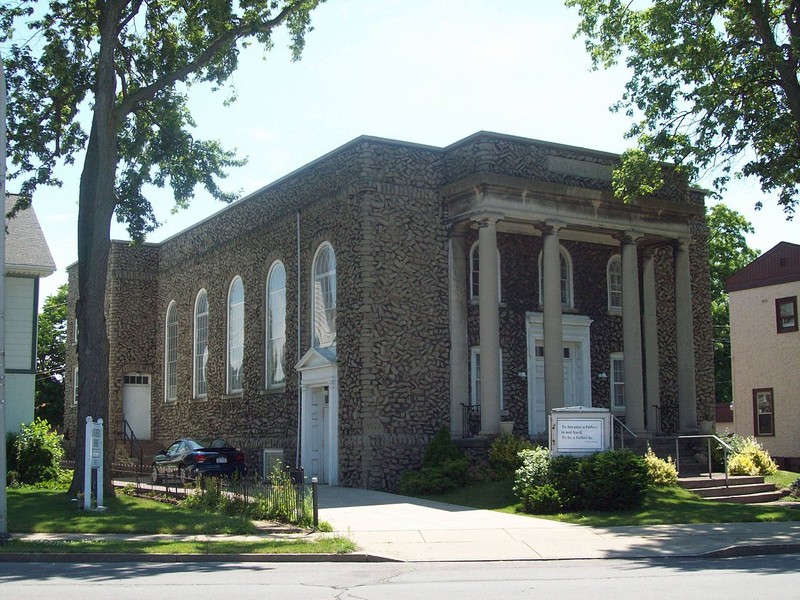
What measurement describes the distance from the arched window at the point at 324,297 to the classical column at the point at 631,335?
27.5 feet

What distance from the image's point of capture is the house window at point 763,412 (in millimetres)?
36375

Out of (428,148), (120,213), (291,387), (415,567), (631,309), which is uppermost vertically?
(428,148)

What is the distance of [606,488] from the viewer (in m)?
19.7

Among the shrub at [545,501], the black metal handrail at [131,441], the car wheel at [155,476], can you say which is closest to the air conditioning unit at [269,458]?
the car wheel at [155,476]

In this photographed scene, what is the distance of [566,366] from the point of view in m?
29.6

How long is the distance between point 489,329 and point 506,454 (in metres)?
3.40

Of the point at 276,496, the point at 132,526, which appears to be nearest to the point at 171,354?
the point at 276,496

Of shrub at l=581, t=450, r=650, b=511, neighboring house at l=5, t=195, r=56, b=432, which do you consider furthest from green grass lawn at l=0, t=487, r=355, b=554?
shrub at l=581, t=450, r=650, b=511

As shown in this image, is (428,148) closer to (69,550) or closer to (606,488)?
(606,488)

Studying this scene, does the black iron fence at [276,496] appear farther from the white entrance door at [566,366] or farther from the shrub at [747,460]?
the shrub at [747,460]

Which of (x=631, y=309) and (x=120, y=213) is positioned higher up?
(x=120, y=213)

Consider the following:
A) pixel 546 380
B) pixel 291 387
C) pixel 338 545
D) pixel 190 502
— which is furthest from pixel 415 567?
pixel 291 387

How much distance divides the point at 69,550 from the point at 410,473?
11.2 m

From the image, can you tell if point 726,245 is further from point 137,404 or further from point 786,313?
point 137,404
